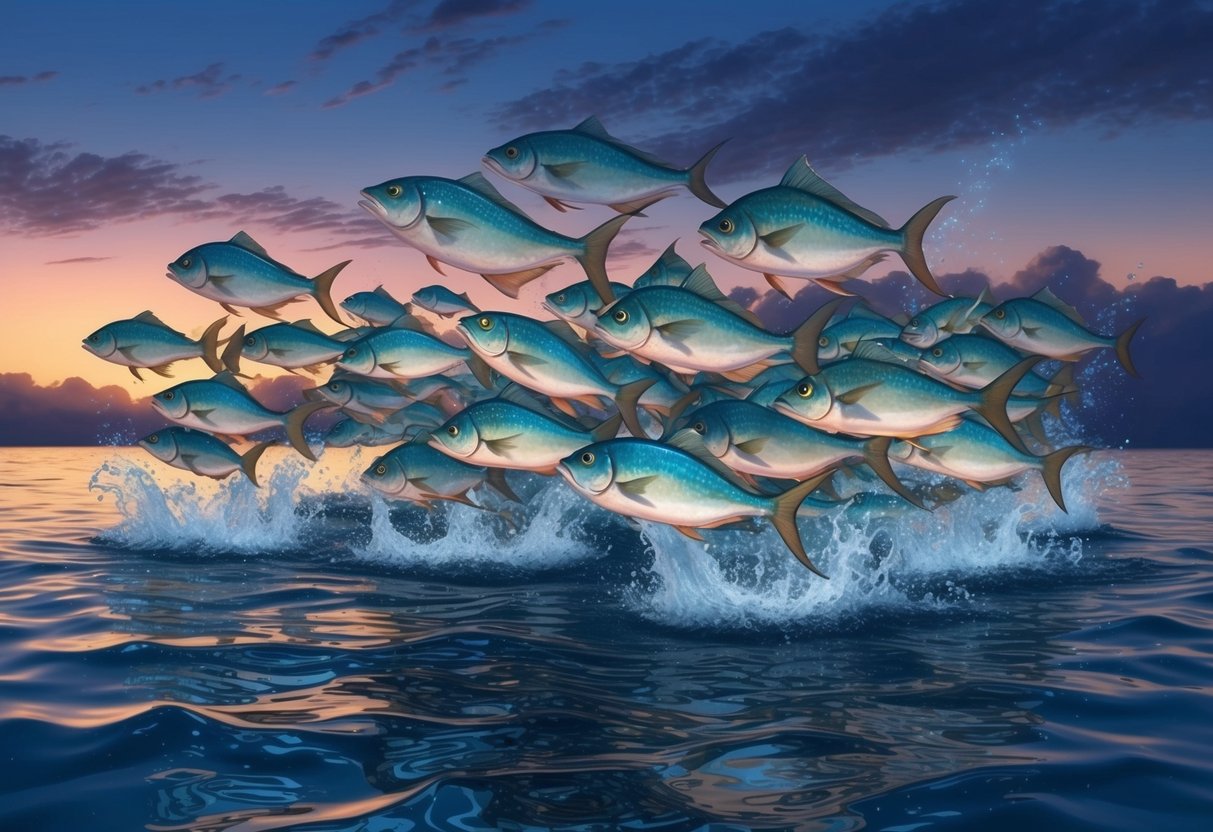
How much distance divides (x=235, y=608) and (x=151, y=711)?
3.14 metres

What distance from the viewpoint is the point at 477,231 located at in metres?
5.48

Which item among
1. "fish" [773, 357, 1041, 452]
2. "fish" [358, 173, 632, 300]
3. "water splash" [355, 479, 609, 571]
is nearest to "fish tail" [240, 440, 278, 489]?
"water splash" [355, 479, 609, 571]

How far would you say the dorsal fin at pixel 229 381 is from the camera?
889 centimetres

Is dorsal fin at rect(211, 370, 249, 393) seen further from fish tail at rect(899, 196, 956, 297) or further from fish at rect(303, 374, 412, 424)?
fish tail at rect(899, 196, 956, 297)

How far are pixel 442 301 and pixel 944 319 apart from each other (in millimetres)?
4828

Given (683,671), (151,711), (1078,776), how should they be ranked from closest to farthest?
(1078,776)
(151,711)
(683,671)

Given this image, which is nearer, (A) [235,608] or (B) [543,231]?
(B) [543,231]

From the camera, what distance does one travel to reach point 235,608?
820 centimetres

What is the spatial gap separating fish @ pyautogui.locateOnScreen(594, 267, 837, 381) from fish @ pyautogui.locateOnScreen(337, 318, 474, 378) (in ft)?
7.29

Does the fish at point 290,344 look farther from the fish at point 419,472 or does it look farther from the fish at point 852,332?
the fish at point 852,332

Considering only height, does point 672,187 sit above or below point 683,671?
above

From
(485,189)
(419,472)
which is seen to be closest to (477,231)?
(485,189)

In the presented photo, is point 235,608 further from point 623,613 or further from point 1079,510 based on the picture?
point 1079,510

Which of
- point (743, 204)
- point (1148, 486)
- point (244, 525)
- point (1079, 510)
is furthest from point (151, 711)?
point (1148, 486)
